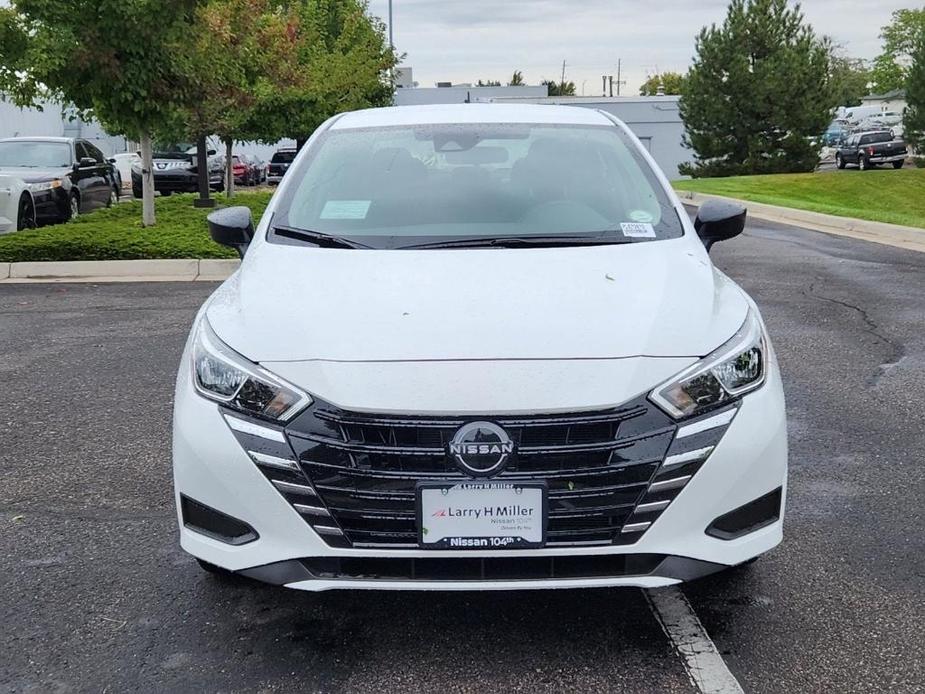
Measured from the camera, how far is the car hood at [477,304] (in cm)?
281

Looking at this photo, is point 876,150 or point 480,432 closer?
point 480,432

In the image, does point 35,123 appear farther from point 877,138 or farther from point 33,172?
point 877,138

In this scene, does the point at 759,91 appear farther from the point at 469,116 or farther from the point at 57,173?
the point at 469,116

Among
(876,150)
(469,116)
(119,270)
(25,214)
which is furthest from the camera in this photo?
(876,150)

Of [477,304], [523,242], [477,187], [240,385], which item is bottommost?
[240,385]

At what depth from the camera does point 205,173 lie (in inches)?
758

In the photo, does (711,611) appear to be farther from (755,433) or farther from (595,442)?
(595,442)

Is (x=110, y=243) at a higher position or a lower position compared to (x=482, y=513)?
lower

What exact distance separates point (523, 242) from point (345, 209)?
29.4 inches

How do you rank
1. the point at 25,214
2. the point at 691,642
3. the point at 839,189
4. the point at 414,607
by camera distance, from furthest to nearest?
the point at 839,189
the point at 25,214
the point at 414,607
the point at 691,642

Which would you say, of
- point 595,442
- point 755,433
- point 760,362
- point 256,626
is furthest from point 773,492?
point 256,626

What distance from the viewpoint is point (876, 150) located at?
4034cm

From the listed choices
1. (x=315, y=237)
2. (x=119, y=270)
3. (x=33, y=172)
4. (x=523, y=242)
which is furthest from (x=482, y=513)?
(x=33, y=172)

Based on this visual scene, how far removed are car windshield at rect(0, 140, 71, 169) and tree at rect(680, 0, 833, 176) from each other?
→ 875 inches
